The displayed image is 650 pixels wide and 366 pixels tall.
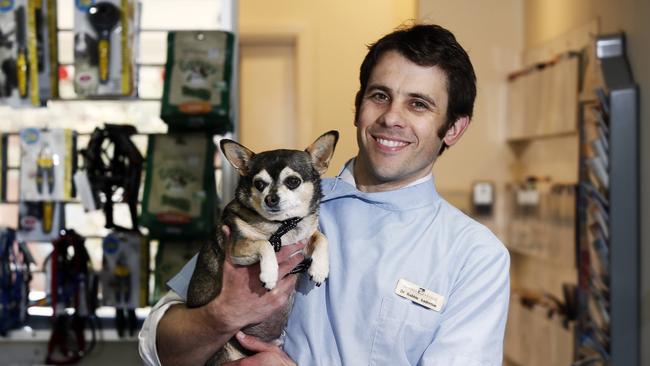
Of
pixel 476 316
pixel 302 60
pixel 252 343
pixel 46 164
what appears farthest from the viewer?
pixel 302 60

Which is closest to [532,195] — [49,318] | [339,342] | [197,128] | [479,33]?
[479,33]

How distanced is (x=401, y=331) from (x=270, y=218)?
0.35 m

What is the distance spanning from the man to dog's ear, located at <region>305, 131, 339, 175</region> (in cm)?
6

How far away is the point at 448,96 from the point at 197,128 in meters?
1.52

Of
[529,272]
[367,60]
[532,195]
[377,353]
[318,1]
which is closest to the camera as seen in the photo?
[377,353]

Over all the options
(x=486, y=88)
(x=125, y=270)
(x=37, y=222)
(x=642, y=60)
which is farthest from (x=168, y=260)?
(x=486, y=88)

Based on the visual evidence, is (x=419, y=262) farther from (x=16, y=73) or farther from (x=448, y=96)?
(x=16, y=73)

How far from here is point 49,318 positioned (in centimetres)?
303

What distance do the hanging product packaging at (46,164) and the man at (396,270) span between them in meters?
1.45

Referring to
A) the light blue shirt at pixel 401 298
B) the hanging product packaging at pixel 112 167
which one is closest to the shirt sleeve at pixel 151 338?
the light blue shirt at pixel 401 298

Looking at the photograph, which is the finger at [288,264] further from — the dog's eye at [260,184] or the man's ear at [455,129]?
the man's ear at [455,129]

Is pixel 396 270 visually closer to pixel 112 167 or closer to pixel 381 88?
pixel 381 88

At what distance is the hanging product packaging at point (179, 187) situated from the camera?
2.82 metres

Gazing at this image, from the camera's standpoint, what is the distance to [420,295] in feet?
5.00
